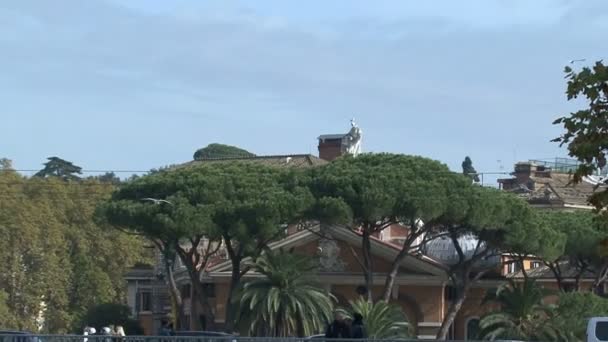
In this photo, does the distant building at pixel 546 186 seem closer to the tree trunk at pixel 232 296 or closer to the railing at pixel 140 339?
the tree trunk at pixel 232 296

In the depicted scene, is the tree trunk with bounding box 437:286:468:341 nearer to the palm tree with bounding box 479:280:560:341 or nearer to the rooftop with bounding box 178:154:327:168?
the palm tree with bounding box 479:280:560:341

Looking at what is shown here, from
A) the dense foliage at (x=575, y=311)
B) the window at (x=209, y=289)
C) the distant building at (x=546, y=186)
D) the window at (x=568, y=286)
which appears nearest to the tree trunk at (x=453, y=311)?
the dense foliage at (x=575, y=311)

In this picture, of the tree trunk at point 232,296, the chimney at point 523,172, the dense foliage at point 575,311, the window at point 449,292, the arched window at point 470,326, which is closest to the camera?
the dense foliage at point 575,311

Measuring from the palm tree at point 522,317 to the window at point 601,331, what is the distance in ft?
72.6

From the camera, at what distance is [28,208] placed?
10262 cm

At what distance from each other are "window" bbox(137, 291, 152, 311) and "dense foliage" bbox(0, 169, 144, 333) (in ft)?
12.0

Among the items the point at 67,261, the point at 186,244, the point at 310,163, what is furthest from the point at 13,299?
the point at 186,244

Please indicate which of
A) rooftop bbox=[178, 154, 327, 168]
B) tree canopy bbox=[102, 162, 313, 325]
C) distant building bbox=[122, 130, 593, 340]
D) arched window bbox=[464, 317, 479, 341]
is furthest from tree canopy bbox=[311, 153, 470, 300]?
rooftop bbox=[178, 154, 327, 168]

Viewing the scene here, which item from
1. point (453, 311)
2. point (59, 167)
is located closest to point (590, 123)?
point (453, 311)

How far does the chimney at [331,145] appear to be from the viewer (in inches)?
3831

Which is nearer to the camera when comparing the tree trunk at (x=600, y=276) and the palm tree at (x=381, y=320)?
the palm tree at (x=381, y=320)

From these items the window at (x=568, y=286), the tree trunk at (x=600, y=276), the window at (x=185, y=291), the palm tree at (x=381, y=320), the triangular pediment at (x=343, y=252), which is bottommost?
the palm tree at (x=381, y=320)

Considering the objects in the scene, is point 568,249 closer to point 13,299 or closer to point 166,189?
point 166,189

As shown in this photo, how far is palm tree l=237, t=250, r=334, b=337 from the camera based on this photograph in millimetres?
64625
